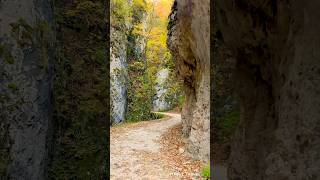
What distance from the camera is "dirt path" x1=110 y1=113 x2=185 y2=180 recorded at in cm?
752

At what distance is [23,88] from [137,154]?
7.99 metres

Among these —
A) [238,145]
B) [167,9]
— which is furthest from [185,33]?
[167,9]

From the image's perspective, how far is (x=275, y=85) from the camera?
7.11 feet

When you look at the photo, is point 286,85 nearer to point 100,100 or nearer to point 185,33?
point 100,100

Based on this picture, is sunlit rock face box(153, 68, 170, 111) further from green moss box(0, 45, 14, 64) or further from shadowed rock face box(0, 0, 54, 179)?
green moss box(0, 45, 14, 64)

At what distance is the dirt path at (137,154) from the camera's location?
7.52 m

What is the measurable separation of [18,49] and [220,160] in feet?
10.9

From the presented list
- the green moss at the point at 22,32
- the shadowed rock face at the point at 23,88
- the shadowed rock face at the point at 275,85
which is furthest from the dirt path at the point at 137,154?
the green moss at the point at 22,32

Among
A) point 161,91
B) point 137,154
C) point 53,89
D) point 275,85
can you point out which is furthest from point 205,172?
point 161,91

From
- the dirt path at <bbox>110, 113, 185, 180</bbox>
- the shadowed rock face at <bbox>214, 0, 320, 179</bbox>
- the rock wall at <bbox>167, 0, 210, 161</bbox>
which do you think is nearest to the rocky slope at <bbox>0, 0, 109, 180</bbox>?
the shadowed rock face at <bbox>214, 0, 320, 179</bbox>

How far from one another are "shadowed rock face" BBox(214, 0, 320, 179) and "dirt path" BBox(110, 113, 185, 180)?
16.3ft

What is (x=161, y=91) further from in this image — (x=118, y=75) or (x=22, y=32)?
(x=22, y=32)

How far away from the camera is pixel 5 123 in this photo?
1583 mm

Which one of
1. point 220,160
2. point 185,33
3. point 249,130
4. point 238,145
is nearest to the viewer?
point 249,130
